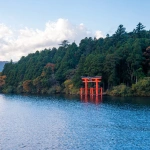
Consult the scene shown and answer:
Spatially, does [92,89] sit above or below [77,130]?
above

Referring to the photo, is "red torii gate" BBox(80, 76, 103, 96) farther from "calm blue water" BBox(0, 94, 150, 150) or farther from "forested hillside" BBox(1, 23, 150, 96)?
"calm blue water" BBox(0, 94, 150, 150)

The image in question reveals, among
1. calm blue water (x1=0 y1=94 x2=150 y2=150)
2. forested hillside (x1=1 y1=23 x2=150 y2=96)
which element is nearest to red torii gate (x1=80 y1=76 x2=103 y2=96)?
forested hillside (x1=1 y1=23 x2=150 y2=96)

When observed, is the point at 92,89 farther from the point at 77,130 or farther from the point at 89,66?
the point at 77,130

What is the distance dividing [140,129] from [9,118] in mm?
20974

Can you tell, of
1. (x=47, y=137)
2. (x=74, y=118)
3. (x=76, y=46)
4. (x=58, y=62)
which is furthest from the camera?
(x=76, y=46)

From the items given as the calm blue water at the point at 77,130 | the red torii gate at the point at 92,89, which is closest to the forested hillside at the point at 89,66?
the red torii gate at the point at 92,89

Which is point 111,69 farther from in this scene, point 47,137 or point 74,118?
point 47,137

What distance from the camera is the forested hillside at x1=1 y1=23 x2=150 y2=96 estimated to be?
80.2m

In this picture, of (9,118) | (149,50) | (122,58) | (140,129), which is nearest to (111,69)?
(122,58)

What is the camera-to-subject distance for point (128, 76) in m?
82.0

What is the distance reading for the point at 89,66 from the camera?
87.2m

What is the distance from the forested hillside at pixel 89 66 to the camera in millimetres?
80250

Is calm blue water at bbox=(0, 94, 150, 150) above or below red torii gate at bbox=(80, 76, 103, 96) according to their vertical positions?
below

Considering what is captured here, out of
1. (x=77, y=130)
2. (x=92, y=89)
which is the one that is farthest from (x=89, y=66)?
(x=77, y=130)
